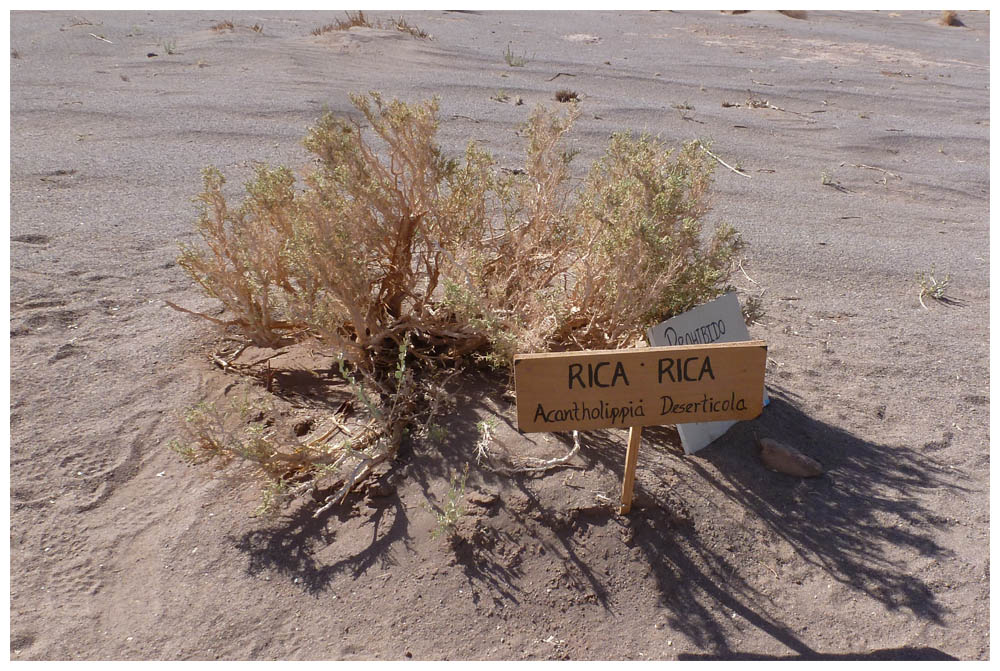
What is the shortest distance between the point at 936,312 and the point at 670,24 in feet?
38.8

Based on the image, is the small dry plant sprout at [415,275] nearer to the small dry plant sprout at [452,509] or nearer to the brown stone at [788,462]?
the small dry plant sprout at [452,509]

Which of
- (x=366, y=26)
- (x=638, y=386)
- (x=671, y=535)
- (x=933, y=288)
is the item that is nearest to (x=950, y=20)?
(x=366, y=26)

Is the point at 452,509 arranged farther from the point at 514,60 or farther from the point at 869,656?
the point at 514,60

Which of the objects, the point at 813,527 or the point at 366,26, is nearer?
the point at 813,527

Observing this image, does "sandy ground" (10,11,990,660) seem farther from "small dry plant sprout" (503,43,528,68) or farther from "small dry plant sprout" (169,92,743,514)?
"small dry plant sprout" (503,43,528,68)

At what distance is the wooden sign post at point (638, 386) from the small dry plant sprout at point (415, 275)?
0.48 metres

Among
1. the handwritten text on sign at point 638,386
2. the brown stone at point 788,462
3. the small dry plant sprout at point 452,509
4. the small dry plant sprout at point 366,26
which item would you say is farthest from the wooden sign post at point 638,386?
the small dry plant sprout at point 366,26

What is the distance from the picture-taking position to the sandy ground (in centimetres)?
234

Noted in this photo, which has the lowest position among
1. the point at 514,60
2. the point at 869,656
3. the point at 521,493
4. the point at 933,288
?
the point at 869,656

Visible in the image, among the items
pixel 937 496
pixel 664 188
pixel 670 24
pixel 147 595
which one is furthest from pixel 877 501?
pixel 670 24

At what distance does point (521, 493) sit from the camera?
268cm

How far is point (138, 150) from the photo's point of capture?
6.32 metres

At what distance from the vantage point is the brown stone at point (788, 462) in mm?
2883

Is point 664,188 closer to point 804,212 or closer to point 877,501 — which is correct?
point 877,501
